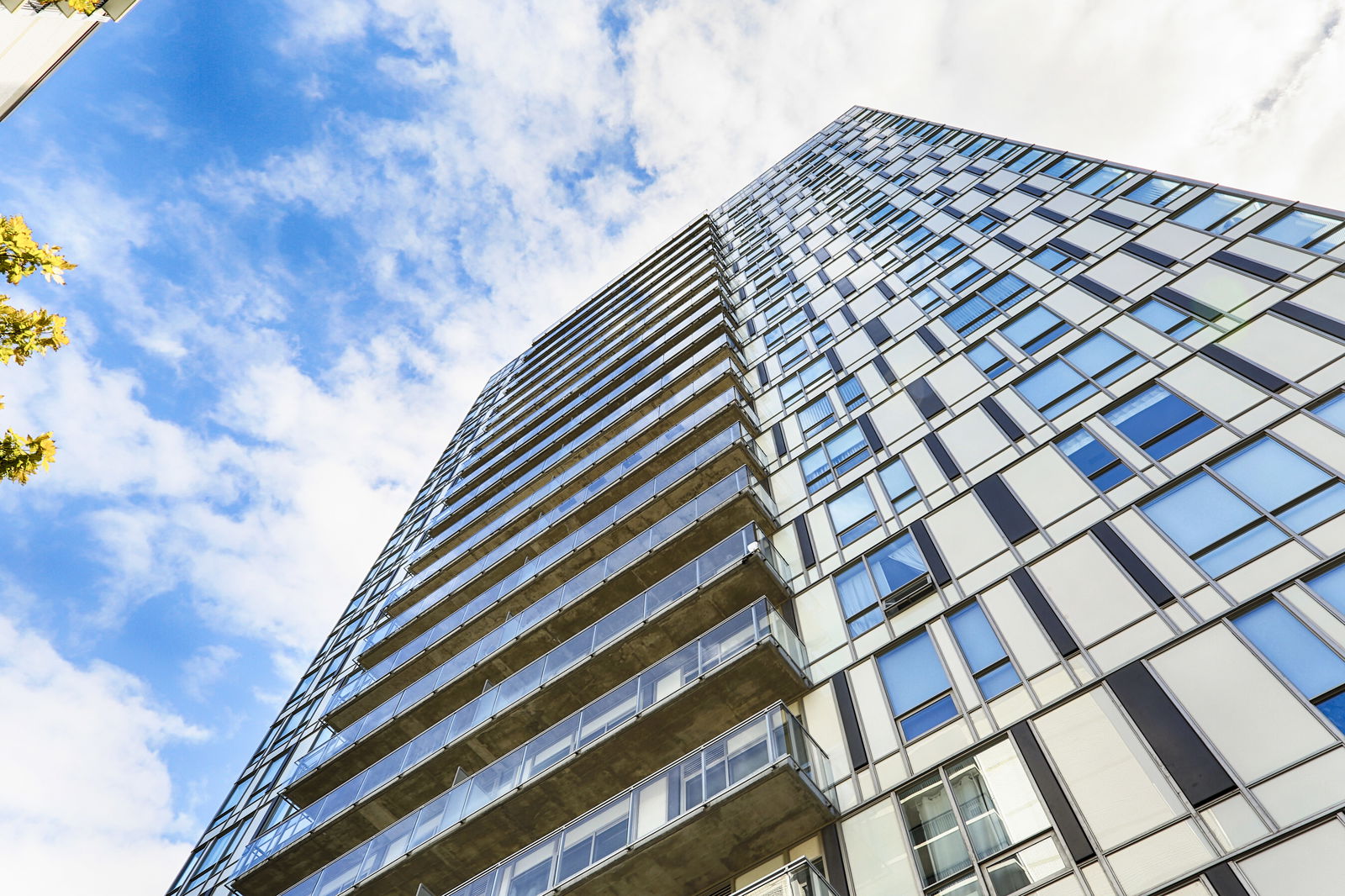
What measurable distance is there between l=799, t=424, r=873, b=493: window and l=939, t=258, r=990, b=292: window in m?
5.95

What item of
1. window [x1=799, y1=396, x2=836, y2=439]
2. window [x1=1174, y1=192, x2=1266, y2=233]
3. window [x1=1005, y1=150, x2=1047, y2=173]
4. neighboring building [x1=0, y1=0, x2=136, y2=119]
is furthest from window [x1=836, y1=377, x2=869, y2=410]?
neighboring building [x1=0, y1=0, x2=136, y2=119]

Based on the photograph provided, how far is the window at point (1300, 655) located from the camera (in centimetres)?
861

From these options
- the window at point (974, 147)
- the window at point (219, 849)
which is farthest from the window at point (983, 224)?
the window at point (219, 849)

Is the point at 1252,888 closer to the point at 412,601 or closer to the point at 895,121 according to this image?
the point at 412,601

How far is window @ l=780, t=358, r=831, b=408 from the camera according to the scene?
24031 mm

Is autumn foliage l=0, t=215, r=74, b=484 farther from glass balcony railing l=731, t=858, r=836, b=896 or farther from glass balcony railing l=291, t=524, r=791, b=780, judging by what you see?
glass balcony railing l=291, t=524, r=791, b=780

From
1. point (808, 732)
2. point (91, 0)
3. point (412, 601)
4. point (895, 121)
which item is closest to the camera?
point (91, 0)

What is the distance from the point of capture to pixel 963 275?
23094mm

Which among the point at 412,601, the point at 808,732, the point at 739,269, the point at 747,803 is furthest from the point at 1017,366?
the point at 739,269

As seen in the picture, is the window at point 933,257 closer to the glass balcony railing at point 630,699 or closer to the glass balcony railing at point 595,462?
the glass balcony railing at point 595,462

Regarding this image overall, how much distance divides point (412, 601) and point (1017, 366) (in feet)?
67.7

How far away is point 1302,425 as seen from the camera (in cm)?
1187

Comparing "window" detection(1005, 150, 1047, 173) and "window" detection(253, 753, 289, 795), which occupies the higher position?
"window" detection(1005, 150, 1047, 173)

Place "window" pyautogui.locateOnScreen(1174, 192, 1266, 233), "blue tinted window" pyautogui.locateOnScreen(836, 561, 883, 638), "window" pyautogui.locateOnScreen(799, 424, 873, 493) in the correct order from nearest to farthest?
1. "blue tinted window" pyautogui.locateOnScreen(836, 561, 883, 638)
2. "window" pyautogui.locateOnScreen(1174, 192, 1266, 233)
3. "window" pyautogui.locateOnScreen(799, 424, 873, 493)
